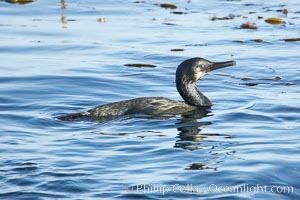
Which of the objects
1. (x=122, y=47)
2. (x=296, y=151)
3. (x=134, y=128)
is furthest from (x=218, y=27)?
(x=296, y=151)

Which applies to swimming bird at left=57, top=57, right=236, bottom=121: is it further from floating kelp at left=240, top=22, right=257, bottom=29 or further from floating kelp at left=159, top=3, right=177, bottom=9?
floating kelp at left=159, top=3, right=177, bottom=9

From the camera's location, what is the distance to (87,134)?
41.5 feet

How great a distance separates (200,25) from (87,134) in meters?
8.98

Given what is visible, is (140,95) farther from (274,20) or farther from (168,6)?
(168,6)

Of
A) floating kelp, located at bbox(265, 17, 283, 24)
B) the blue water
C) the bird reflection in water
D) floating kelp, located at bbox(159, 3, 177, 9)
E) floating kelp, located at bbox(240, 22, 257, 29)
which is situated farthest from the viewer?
floating kelp, located at bbox(159, 3, 177, 9)

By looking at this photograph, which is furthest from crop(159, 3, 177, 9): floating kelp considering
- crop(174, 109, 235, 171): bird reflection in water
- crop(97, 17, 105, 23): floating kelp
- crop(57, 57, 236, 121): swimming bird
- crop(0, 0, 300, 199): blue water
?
crop(174, 109, 235, 171): bird reflection in water

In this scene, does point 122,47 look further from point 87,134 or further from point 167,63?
point 87,134

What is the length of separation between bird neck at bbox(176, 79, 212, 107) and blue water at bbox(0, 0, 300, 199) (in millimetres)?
211

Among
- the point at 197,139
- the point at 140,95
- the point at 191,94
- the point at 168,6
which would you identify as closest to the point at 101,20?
the point at 168,6

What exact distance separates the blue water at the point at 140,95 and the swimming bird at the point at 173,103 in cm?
22

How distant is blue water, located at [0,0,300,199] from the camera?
403 inches

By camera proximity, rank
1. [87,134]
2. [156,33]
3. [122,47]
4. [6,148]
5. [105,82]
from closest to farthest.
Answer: [6,148] < [87,134] < [105,82] < [122,47] < [156,33]

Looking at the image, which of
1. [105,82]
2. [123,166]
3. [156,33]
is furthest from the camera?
[156,33]

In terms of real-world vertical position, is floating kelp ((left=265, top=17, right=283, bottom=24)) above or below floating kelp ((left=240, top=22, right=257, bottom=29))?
above
